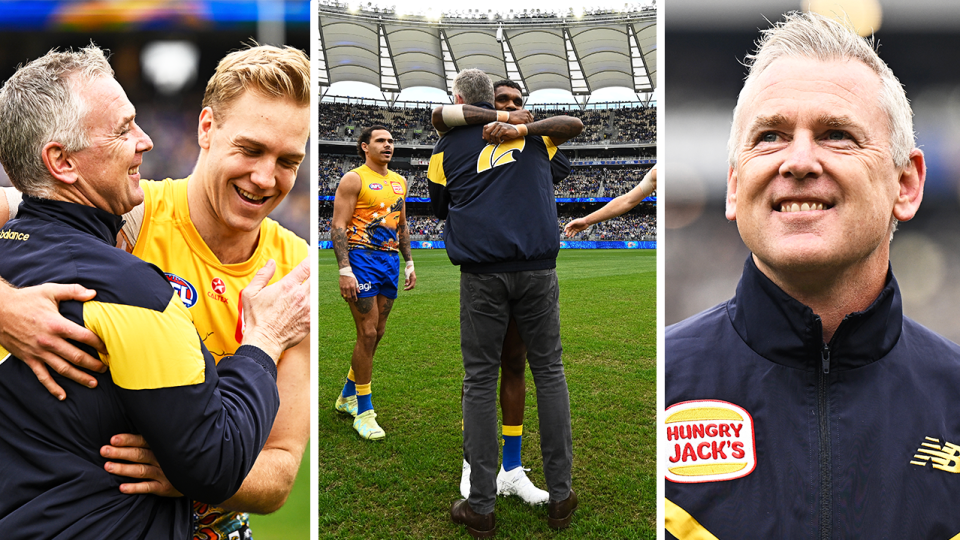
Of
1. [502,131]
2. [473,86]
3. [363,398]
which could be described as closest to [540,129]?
[502,131]

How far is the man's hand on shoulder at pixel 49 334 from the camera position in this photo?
88 centimetres

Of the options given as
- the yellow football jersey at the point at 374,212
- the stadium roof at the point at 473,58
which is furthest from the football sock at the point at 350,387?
the stadium roof at the point at 473,58

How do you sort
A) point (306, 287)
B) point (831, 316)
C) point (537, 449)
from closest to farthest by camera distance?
1. point (831, 316)
2. point (306, 287)
3. point (537, 449)

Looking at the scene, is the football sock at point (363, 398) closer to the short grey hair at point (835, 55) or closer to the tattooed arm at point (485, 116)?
the tattooed arm at point (485, 116)

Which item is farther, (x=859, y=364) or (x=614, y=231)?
(x=614, y=231)

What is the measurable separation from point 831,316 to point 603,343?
4.16 metres

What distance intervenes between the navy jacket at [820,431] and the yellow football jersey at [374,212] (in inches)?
93.7

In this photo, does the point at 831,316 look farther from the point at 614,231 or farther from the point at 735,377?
the point at 614,231

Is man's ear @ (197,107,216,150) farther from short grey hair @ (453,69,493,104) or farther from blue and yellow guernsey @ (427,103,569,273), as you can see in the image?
short grey hair @ (453,69,493,104)

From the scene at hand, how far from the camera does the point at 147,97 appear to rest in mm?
1191

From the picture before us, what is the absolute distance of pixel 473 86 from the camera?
211 cm

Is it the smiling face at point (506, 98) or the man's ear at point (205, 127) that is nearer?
the man's ear at point (205, 127)

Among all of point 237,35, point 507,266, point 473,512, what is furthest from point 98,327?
point 473,512

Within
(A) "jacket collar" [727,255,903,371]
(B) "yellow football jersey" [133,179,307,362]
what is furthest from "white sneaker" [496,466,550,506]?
(B) "yellow football jersey" [133,179,307,362]
